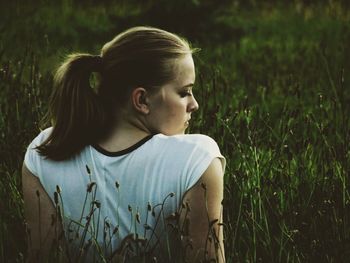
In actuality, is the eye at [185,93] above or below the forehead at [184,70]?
below

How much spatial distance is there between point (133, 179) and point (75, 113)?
0.33 m

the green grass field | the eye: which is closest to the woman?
the eye

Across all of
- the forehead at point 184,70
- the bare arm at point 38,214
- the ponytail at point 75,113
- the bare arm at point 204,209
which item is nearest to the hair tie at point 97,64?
the ponytail at point 75,113

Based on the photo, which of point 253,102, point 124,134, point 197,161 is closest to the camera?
point 197,161

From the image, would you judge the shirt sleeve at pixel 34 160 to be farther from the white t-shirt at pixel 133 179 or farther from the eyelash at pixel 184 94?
the eyelash at pixel 184 94

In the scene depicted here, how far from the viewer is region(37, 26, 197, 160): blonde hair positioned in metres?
2.50

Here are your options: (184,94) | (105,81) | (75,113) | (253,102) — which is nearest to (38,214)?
(75,113)

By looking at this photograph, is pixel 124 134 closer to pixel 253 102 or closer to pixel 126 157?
pixel 126 157

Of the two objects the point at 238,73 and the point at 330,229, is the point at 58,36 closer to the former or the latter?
the point at 238,73

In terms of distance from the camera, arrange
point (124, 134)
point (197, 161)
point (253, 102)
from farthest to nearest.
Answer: point (253, 102) < point (124, 134) < point (197, 161)

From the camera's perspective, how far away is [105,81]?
2564 millimetres

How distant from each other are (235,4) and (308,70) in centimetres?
356

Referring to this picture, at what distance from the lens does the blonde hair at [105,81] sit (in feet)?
8.21

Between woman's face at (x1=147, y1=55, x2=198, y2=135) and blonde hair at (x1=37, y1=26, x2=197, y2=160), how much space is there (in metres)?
0.03
